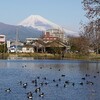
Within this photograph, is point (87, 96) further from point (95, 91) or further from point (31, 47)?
point (31, 47)

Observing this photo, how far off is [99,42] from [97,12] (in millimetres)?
2418

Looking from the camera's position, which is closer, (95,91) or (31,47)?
(95,91)

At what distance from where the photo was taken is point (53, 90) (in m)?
29.9

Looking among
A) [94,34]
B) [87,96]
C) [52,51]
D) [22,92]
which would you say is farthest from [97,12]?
[52,51]

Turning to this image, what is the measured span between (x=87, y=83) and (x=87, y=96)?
7.66 metres

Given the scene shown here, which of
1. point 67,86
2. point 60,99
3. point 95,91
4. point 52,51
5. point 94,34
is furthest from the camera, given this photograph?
point 52,51

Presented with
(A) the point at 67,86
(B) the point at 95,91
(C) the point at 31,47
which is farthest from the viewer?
(C) the point at 31,47

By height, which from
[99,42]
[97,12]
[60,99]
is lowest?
[60,99]

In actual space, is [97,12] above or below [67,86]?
above

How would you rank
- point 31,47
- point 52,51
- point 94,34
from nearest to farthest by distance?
point 94,34, point 52,51, point 31,47

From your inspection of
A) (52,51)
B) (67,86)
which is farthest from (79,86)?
(52,51)

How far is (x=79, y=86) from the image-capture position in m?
32.9

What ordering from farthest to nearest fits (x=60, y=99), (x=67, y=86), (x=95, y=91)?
(x=67, y=86)
(x=95, y=91)
(x=60, y=99)

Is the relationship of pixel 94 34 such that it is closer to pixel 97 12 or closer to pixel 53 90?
pixel 97 12
